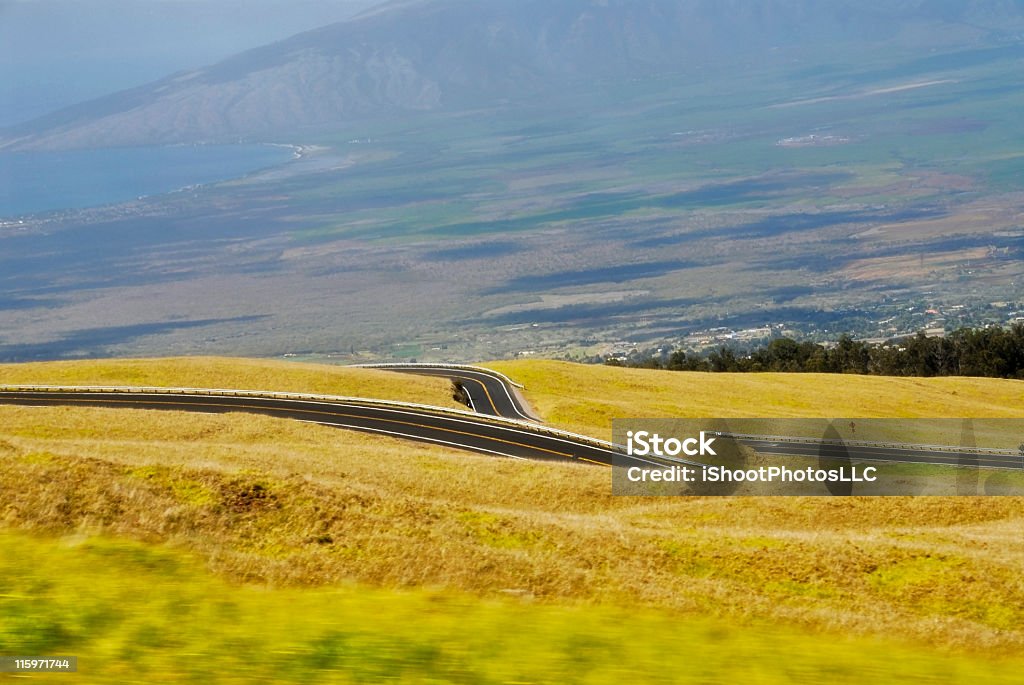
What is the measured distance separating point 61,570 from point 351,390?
197ft

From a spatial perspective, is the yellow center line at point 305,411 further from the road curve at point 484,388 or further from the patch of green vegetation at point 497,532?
the patch of green vegetation at point 497,532

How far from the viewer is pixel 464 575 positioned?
17172 mm

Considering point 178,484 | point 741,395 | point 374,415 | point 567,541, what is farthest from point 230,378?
point 567,541

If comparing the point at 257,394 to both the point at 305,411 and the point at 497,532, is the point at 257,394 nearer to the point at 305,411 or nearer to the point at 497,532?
the point at 305,411

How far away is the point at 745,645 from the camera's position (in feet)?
34.6

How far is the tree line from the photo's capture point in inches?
4835

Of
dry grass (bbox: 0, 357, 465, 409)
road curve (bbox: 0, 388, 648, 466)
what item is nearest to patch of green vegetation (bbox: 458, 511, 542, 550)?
road curve (bbox: 0, 388, 648, 466)

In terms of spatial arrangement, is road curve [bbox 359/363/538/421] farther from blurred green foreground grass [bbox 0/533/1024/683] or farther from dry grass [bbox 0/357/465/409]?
blurred green foreground grass [bbox 0/533/1024/683]

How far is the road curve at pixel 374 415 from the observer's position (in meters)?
52.6

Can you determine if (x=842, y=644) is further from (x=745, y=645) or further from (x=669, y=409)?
(x=669, y=409)

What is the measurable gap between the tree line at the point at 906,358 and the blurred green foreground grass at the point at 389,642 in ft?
387

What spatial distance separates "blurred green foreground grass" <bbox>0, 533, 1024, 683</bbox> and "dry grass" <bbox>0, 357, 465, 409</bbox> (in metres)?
56.7

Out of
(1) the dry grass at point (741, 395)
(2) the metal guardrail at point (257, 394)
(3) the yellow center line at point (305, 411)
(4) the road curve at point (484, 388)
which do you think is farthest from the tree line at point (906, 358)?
(3) the yellow center line at point (305, 411)

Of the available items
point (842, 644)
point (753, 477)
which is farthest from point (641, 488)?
point (842, 644)
